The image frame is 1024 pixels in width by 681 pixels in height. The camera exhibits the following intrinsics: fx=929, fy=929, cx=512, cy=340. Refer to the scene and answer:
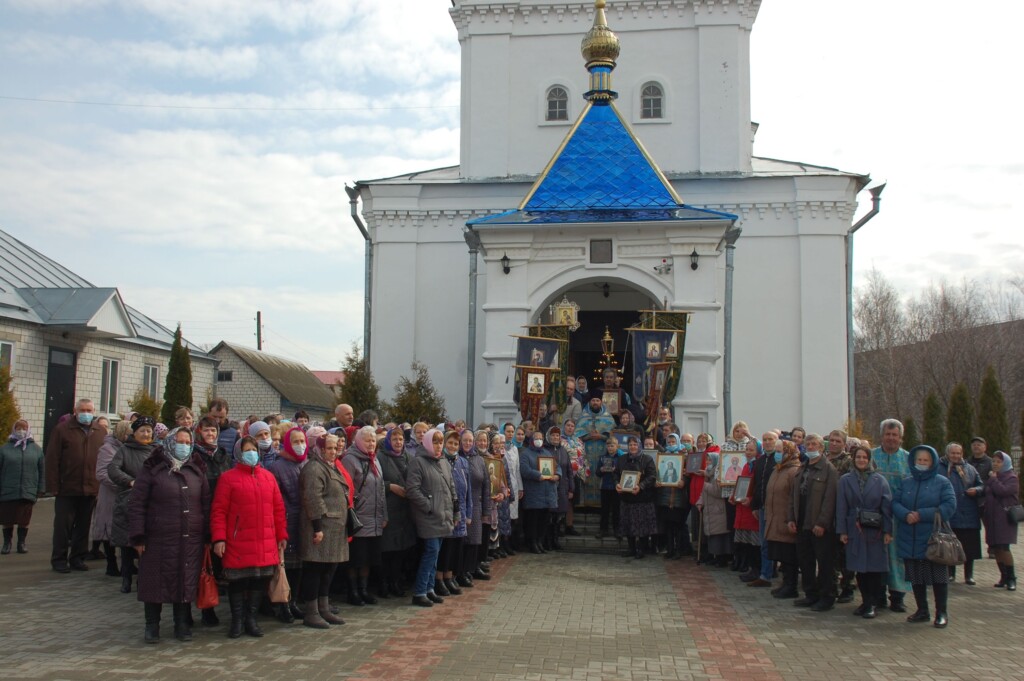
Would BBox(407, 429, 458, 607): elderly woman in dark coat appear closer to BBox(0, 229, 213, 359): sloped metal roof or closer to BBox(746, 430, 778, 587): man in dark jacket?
BBox(746, 430, 778, 587): man in dark jacket

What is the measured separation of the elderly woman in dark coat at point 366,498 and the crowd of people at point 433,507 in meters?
0.02

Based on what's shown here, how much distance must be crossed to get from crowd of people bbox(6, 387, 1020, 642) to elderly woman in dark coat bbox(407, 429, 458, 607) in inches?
0.6

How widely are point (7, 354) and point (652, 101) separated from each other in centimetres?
1494

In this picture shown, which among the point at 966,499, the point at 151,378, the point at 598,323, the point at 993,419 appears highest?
the point at 598,323

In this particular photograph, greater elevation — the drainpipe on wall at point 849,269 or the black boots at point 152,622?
the drainpipe on wall at point 849,269

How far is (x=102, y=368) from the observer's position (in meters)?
22.5

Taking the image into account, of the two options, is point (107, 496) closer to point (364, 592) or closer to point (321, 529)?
point (364, 592)

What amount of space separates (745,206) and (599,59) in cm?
481

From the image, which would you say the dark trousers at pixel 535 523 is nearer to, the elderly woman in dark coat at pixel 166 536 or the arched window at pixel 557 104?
the elderly woman in dark coat at pixel 166 536

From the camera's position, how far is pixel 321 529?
7582 mm

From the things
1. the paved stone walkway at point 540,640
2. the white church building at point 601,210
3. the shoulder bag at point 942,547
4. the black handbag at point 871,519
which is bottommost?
the paved stone walkway at point 540,640

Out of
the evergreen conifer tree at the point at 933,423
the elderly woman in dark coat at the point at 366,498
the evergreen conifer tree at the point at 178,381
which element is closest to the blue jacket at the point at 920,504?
the elderly woman in dark coat at the point at 366,498

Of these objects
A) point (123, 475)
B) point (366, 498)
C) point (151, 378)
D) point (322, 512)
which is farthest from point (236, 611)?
point (151, 378)

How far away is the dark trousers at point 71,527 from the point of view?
10112 millimetres
